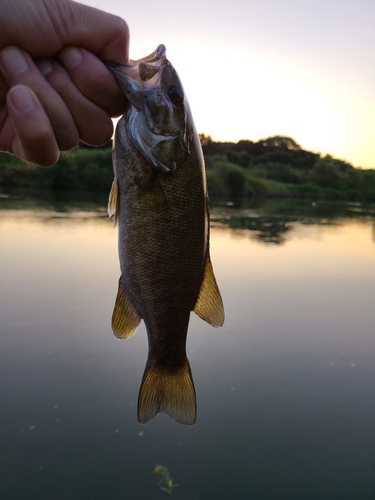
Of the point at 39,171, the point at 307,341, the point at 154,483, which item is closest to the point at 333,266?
the point at 307,341

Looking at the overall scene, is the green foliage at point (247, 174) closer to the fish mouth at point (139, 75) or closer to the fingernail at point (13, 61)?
the fish mouth at point (139, 75)

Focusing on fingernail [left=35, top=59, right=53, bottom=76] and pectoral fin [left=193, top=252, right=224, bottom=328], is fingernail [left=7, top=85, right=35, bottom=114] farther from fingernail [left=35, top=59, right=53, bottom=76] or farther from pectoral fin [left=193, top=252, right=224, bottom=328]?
pectoral fin [left=193, top=252, right=224, bottom=328]

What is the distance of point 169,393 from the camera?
2211mm

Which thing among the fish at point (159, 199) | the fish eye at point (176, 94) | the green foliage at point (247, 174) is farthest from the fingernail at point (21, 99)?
the green foliage at point (247, 174)

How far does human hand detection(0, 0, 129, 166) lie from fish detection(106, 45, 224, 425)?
12cm

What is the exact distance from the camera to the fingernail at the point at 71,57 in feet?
5.98

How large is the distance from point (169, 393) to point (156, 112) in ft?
4.53

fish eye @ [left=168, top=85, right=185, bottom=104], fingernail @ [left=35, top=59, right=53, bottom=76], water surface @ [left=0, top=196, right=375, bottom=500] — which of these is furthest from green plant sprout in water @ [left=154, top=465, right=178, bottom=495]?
fingernail @ [left=35, top=59, right=53, bottom=76]

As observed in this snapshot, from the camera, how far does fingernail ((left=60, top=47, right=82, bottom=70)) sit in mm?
1824

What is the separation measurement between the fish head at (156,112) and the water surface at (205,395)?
473cm

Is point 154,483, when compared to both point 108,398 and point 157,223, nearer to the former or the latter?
point 108,398

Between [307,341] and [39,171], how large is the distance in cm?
4213

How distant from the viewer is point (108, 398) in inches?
268

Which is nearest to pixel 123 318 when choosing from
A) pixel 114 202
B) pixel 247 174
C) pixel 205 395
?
pixel 114 202
